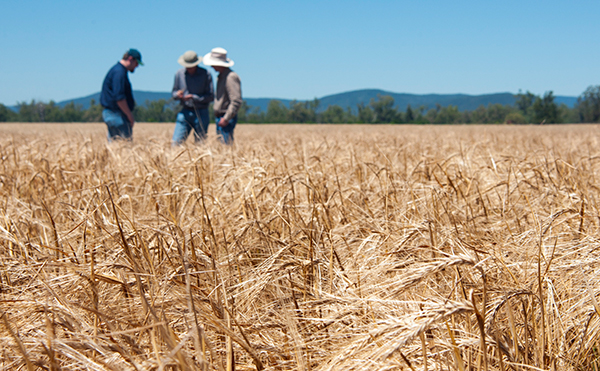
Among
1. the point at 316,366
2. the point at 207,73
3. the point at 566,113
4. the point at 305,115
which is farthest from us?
the point at 305,115

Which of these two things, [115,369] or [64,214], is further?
[64,214]

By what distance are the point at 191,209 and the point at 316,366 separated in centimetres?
123

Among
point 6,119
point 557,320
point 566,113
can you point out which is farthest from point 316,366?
point 566,113

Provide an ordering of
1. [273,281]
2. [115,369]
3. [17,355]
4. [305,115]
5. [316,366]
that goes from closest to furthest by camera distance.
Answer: [115,369], [17,355], [316,366], [273,281], [305,115]

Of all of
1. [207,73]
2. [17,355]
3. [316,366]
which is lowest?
[316,366]

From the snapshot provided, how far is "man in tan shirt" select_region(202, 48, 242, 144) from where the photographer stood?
5.46 m

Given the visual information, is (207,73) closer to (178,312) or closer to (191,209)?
(191,209)

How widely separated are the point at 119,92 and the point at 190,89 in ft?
3.05

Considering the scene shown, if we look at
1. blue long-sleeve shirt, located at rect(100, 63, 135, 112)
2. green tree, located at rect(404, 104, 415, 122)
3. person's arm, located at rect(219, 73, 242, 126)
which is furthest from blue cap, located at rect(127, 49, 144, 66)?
green tree, located at rect(404, 104, 415, 122)

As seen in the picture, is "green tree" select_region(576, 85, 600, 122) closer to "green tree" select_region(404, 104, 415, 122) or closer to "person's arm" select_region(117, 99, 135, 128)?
"green tree" select_region(404, 104, 415, 122)

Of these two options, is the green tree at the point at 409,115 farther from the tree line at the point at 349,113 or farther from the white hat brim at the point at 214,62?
the white hat brim at the point at 214,62

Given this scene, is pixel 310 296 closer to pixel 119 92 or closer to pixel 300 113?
pixel 119 92

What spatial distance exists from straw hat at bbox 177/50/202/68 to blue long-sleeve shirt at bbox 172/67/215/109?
0.60 ft

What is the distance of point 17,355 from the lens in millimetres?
830
